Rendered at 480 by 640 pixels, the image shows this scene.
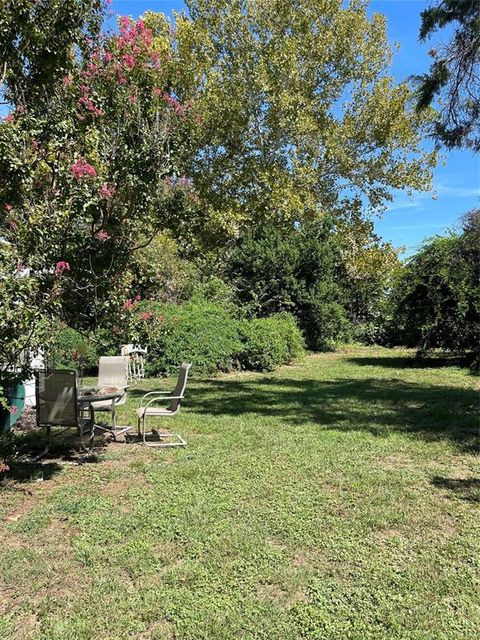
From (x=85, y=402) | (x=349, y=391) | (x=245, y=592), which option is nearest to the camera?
(x=245, y=592)

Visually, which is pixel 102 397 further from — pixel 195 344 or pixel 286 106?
pixel 286 106

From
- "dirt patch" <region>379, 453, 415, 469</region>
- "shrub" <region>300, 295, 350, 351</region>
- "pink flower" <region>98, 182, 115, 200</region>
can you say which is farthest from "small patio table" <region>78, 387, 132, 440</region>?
"shrub" <region>300, 295, 350, 351</region>

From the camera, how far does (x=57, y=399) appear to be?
596cm

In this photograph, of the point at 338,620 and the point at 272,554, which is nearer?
the point at 338,620

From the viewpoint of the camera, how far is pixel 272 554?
3646mm

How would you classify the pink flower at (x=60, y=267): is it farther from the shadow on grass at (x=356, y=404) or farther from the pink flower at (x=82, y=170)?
the shadow on grass at (x=356, y=404)

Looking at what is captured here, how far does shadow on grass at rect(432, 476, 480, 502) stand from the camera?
480 cm

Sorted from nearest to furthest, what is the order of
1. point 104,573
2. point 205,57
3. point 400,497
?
point 104,573 < point 400,497 < point 205,57

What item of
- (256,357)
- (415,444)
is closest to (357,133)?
(256,357)

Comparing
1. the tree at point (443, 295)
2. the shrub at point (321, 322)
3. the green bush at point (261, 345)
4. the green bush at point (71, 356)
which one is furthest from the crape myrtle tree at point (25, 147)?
the shrub at point (321, 322)

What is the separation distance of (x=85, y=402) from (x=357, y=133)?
21727 millimetres

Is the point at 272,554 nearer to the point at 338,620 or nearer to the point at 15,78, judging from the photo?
the point at 338,620

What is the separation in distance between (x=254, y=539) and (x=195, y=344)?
31.2ft

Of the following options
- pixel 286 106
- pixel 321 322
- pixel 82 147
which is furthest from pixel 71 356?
pixel 286 106
